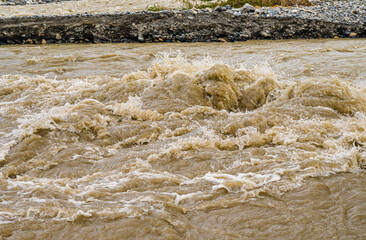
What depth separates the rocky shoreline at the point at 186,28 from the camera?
12.9 meters

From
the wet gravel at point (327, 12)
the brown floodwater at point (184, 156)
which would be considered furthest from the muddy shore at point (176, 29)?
the brown floodwater at point (184, 156)

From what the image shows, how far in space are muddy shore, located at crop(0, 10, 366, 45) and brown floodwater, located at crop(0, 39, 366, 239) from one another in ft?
19.2

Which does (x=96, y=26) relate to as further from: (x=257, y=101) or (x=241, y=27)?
(x=257, y=101)

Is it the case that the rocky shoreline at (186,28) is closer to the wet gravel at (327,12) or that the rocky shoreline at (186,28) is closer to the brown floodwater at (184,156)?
the wet gravel at (327,12)

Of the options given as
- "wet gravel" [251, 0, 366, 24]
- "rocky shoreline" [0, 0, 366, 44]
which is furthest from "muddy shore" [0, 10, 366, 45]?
"wet gravel" [251, 0, 366, 24]

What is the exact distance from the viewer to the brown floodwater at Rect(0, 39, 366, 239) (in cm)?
269

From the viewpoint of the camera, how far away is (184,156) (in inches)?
155

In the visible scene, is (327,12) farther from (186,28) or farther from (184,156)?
(184,156)

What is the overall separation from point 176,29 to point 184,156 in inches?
393

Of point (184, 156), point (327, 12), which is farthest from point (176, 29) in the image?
point (184, 156)

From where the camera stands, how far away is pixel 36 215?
9.00ft

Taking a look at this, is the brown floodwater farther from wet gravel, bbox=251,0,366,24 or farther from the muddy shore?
wet gravel, bbox=251,0,366,24

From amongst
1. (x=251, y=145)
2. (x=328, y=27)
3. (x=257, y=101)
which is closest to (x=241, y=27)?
(x=328, y=27)

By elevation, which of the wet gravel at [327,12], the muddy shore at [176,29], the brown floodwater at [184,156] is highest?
the wet gravel at [327,12]
